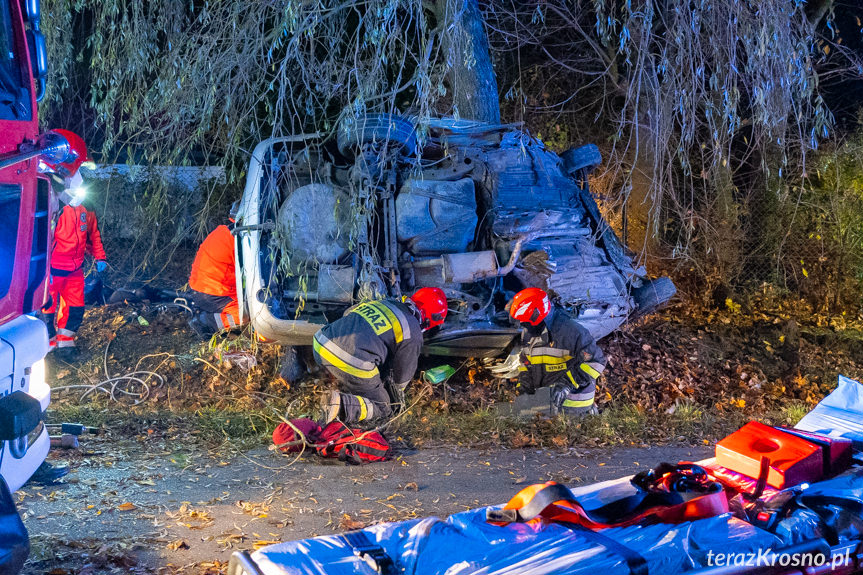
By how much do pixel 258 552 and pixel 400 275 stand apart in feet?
13.0

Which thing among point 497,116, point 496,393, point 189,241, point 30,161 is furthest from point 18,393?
point 189,241

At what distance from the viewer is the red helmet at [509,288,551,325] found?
5.80 meters

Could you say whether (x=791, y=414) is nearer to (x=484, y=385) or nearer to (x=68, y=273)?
Answer: (x=484, y=385)

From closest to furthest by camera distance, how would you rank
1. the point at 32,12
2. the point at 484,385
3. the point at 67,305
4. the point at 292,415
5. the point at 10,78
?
the point at 10,78 → the point at 32,12 → the point at 292,415 → the point at 484,385 → the point at 67,305

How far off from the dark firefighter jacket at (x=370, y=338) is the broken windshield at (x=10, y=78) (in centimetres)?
245

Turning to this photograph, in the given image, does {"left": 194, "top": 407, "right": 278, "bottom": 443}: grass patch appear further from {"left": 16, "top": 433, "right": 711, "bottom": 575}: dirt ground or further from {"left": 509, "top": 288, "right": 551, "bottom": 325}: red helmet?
{"left": 509, "top": 288, "right": 551, "bottom": 325}: red helmet

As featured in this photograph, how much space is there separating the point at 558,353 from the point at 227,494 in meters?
2.83

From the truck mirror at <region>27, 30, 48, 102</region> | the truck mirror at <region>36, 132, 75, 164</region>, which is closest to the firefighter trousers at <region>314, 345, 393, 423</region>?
the truck mirror at <region>36, 132, 75, 164</region>

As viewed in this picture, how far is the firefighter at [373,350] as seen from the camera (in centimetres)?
509

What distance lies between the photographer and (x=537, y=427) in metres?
5.66

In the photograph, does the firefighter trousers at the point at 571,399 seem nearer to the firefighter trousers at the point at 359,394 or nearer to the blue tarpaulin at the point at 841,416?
the firefighter trousers at the point at 359,394

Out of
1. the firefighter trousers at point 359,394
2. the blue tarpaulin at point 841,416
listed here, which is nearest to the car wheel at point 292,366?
the firefighter trousers at point 359,394

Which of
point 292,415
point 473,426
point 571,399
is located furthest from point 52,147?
point 571,399

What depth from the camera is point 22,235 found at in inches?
126
